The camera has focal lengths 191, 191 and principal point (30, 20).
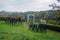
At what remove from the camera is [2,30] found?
3.36 metres

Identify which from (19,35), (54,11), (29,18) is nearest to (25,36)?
(19,35)

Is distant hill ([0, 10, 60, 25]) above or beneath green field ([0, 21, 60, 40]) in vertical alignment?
above

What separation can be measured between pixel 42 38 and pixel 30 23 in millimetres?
371

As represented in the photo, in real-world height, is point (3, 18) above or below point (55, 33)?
above

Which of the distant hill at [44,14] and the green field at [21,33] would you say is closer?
the green field at [21,33]

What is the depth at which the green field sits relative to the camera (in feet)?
10.8

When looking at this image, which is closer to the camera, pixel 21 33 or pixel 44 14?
pixel 21 33

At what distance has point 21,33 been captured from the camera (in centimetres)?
337

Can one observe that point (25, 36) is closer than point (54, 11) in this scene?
Yes

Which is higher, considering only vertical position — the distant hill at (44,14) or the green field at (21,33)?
the distant hill at (44,14)

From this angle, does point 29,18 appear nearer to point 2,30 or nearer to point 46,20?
point 46,20

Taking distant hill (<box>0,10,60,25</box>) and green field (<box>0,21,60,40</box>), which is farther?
distant hill (<box>0,10,60,25</box>)

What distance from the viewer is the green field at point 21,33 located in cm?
330

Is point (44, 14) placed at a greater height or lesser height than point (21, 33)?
greater
